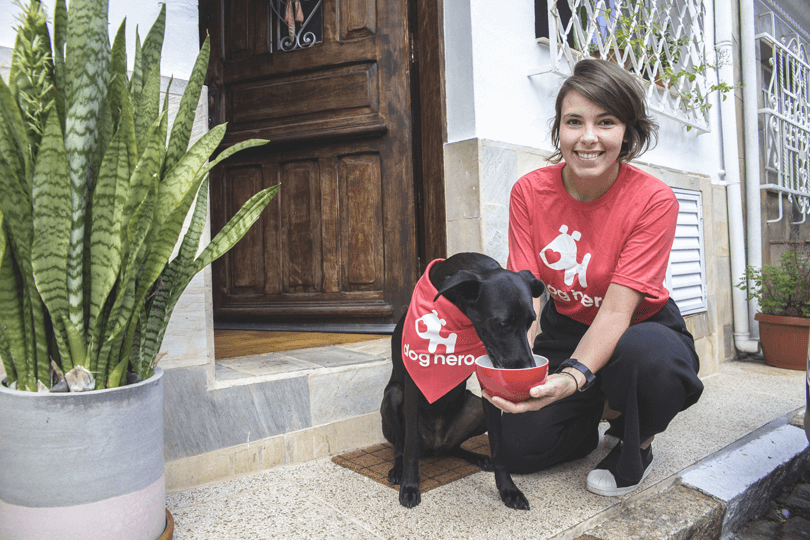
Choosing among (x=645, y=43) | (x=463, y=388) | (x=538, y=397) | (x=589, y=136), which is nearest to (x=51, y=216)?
(x=538, y=397)

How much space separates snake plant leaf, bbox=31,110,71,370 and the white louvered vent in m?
3.05

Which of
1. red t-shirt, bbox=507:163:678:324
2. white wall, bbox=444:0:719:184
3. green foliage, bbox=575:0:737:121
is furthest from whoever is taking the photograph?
green foliage, bbox=575:0:737:121

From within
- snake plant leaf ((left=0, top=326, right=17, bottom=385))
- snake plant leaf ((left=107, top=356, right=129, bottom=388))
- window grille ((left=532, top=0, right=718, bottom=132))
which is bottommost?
snake plant leaf ((left=107, top=356, right=129, bottom=388))

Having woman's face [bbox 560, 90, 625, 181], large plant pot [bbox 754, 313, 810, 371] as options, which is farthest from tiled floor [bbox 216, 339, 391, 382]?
large plant pot [bbox 754, 313, 810, 371]

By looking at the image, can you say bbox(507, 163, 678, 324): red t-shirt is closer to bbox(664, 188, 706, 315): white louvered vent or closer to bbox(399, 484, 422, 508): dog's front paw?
bbox(399, 484, 422, 508): dog's front paw

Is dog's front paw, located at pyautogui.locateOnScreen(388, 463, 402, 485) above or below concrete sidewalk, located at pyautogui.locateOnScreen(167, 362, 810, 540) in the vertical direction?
above

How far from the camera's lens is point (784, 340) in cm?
355

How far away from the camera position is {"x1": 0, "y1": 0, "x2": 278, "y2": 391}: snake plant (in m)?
1.01

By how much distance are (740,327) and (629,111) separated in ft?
9.79

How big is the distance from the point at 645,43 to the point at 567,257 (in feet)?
6.85

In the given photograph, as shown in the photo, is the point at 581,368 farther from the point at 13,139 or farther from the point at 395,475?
the point at 13,139

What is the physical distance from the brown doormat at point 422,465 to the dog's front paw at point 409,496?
0.10m

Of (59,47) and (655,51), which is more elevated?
(655,51)

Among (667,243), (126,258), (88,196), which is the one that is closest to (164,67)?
(88,196)
